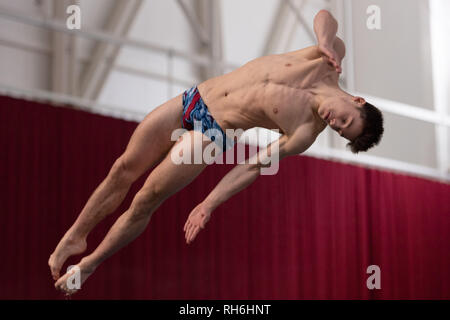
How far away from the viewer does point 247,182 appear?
4688mm

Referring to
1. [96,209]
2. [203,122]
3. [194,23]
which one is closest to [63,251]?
[96,209]

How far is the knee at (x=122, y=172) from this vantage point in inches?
198

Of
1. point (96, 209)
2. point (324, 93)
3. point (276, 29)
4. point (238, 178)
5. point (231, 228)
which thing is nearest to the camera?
point (324, 93)

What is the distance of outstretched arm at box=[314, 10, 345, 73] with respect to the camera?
4297 mm

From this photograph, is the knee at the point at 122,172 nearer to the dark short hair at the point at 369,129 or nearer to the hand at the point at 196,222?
the hand at the point at 196,222

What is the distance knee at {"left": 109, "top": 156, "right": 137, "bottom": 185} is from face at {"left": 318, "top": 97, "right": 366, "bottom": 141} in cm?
134

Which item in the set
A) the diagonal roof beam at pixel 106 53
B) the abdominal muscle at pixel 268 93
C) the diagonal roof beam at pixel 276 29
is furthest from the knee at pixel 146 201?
the diagonal roof beam at pixel 276 29

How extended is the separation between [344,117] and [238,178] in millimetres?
741

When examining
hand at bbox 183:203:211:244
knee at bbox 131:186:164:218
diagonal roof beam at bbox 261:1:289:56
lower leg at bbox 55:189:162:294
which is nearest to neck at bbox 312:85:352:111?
hand at bbox 183:203:211:244

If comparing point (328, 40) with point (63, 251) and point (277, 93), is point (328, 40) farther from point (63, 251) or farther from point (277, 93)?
point (63, 251)

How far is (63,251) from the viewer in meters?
5.18

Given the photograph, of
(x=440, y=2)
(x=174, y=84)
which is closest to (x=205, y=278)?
(x=174, y=84)

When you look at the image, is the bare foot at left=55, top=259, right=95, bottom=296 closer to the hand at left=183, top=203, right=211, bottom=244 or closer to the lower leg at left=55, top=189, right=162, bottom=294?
the lower leg at left=55, top=189, right=162, bottom=294
